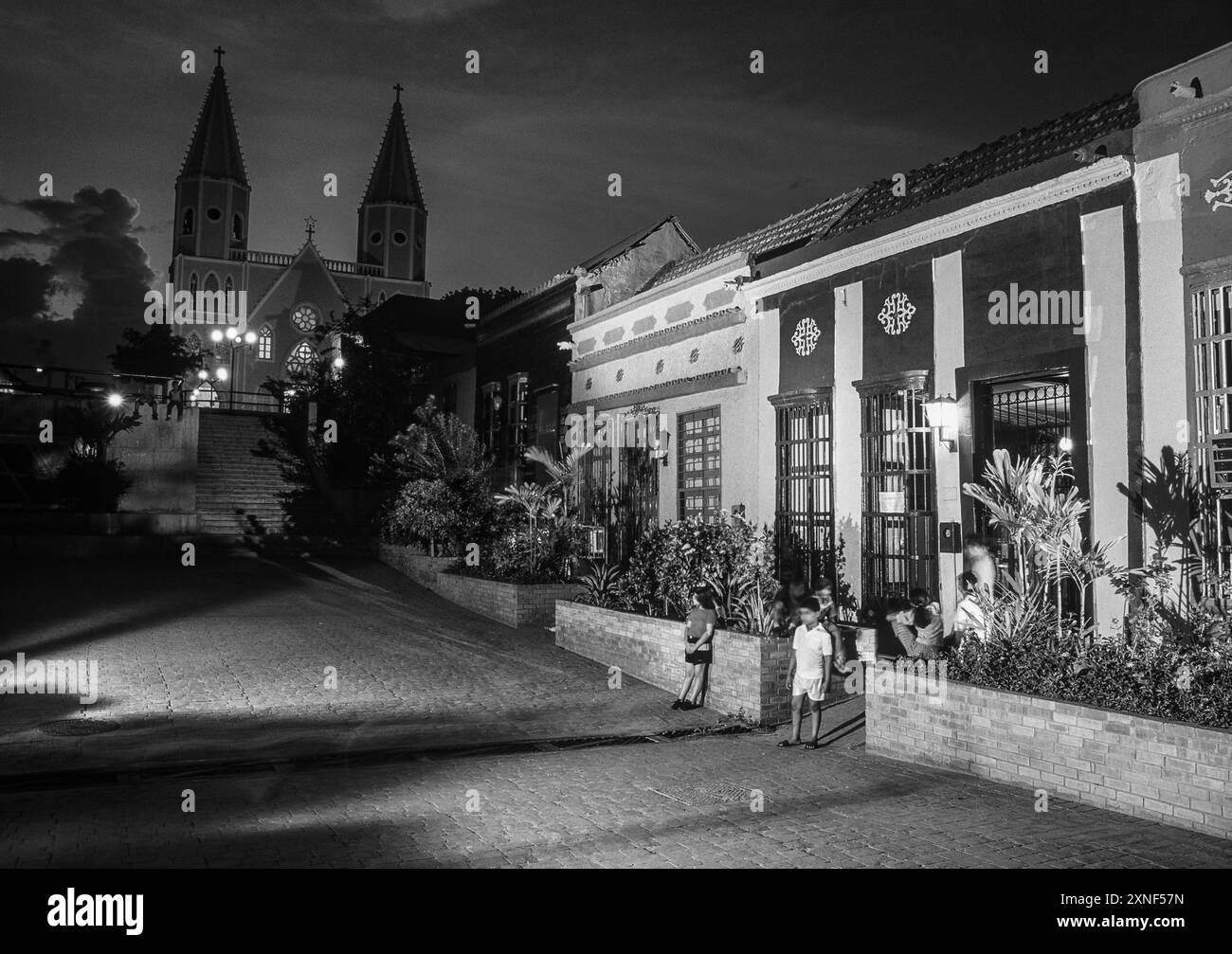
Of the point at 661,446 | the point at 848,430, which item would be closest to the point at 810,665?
the point at 848,430

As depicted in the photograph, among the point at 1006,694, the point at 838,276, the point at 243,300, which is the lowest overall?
the point at 1006,694

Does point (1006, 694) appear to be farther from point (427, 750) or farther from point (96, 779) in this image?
point (96, 779)

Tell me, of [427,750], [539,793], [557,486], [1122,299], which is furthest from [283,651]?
[1122,299]

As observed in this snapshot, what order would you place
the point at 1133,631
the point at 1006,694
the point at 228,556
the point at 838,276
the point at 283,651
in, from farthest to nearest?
the point at 228,556, the point at 838,276, the point at 283,651, the point at 1133,631, the point at 1006,694

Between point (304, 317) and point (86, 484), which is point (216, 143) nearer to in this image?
point (304, 317)

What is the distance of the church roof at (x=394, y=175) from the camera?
70562 millimetres

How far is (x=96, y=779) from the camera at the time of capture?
7.04 meters

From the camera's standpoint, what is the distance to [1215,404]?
27.5 feet

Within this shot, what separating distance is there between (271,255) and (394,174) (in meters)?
12.6

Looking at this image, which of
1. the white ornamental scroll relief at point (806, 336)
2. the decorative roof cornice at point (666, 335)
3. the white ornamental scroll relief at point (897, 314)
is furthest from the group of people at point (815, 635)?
the decorative roof cornice at point (666, 335)

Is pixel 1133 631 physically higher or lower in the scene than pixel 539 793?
higher

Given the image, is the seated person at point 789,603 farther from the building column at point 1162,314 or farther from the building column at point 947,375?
the building column at point 1162,314

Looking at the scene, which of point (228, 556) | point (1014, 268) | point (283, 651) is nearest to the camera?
point (1014, 268)
